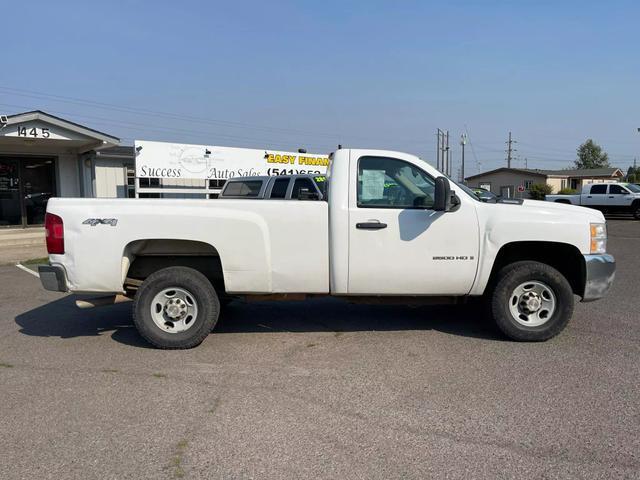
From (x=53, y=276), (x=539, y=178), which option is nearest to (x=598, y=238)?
(x=53, y=276)

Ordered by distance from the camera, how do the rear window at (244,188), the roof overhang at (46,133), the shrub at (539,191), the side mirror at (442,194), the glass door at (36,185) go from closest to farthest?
the side mirror at (442,194) < the rear window at (244,188) < the roof overhang at (46,133) < the glass door at (36,185) < the shrub at (539,191)

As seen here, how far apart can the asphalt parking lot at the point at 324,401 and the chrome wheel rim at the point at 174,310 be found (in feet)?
0.92

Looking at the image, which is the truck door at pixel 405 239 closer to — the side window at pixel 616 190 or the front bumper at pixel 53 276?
the front bumper at pixel 53 276

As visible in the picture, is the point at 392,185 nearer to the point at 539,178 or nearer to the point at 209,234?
the point at 209,234

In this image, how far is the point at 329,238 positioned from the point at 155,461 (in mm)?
2713

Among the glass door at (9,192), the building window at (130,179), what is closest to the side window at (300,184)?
the building window at (130,179)

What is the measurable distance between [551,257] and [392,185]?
2040 millimetres

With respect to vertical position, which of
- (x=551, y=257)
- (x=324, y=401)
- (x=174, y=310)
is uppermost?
(x=551, y=257)

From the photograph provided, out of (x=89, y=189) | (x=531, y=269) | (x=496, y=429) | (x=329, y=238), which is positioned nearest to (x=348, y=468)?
(x=496, y=429)

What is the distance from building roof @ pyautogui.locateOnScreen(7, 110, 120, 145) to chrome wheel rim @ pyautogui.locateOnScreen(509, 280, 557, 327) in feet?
40.9

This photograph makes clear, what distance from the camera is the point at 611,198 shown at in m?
28.3

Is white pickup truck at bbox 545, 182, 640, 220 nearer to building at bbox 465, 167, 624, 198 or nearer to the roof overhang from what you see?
the roof overhang

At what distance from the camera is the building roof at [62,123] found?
43.0ft

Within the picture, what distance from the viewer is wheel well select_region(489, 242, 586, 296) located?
5.50 m
